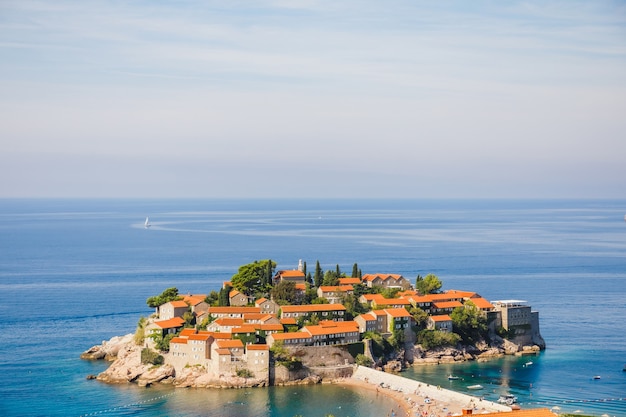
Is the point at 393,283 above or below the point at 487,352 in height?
above

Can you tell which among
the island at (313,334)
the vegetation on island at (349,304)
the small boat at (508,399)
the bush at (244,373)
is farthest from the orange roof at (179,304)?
the small boat at (508,399)

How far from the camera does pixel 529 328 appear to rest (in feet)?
230

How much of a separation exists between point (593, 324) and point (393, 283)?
1946 centimetres

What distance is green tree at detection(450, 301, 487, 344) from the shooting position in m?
68.1

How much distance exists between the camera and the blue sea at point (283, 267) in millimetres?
54719

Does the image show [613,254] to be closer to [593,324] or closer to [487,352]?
[593,324]

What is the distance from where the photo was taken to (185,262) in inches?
5143

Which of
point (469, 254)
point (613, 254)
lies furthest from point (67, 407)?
point (613, 254)

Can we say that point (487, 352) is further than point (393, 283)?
No

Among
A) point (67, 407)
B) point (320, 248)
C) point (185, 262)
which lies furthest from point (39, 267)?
point (67, 407)

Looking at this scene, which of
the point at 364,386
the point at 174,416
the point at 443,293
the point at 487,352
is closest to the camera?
the point at 174,416

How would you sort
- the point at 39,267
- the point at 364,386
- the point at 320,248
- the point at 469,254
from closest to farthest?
Answer: the point at 364,386 < the point at 39,267 < the point at 469,254 < the point at 320,248

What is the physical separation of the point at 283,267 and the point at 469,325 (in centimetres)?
5252

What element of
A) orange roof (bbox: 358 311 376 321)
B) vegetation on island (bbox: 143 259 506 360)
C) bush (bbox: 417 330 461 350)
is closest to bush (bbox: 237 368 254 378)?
vegetation on island (bbox: 143 259 506 360)
